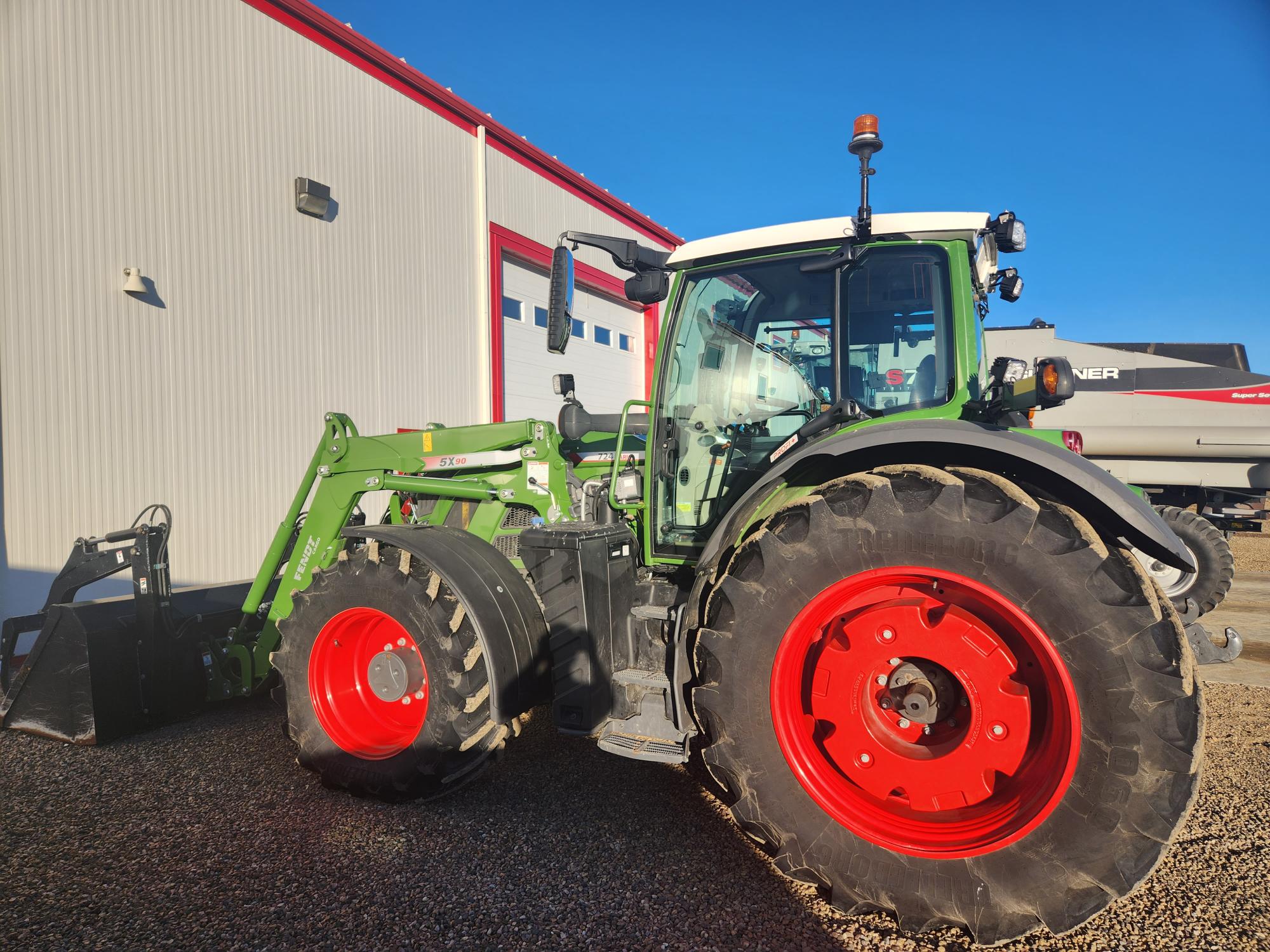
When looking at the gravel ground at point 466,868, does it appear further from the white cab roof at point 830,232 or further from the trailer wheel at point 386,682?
the white cab roof at point 830,232

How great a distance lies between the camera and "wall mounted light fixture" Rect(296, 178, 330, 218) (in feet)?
24.5

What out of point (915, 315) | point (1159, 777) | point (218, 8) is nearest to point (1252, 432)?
point (915, 315)

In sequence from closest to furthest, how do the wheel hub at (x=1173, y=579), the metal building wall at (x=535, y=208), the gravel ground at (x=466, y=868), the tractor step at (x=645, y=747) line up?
1. the gravel ground at (x=466, y=868)
2. the tractor step at (x=645, y=747)
3. the wheel hub at (x=1173, y=579)
4. the metal building wall at (x=535, y=208)

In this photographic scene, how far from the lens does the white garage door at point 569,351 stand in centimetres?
1055

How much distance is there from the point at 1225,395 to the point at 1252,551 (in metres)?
4.30

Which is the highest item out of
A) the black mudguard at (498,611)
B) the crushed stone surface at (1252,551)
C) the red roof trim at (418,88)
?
the red roof trim at (418,88)

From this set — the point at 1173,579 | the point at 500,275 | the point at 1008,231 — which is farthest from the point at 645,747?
the point at 500,275

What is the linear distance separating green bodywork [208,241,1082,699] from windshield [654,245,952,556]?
0.29ft

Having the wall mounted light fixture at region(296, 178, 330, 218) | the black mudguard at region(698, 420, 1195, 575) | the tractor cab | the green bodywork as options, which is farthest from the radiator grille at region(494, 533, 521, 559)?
the wall mounted light fixture at region(296, 178, 330, 218)

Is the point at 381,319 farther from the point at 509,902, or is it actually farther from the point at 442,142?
the point at 509,902

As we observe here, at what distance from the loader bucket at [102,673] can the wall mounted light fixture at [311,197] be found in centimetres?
485

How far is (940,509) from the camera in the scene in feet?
6.85

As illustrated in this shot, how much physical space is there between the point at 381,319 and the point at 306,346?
3.66 feet

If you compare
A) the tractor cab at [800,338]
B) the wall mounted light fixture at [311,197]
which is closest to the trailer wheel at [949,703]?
the tractor cab at [800,338]
